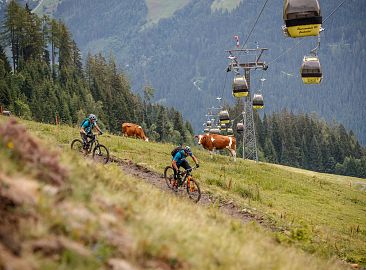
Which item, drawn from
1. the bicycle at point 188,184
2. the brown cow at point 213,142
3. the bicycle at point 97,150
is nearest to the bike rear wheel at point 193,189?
the bicycle at point 188,184

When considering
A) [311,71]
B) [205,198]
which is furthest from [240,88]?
[205,198]

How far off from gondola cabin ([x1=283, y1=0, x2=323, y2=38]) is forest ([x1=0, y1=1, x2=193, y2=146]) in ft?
200

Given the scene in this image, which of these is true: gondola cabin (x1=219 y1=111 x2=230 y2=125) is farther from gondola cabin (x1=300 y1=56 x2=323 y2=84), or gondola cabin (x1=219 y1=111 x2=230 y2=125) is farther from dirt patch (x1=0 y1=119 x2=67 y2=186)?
dirt patch (x1=0 y1=119 x2=67 y2=186)

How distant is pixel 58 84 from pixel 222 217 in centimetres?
9128

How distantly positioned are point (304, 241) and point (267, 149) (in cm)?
13002

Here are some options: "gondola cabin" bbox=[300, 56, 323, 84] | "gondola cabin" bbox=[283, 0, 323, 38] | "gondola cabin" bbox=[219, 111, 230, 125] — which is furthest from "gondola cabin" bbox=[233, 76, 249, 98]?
"gondola cabin" bbox=[219, 111, 230, 125]

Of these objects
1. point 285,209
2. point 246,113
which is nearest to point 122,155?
point 285,209

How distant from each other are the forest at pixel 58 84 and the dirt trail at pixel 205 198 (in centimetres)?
5174

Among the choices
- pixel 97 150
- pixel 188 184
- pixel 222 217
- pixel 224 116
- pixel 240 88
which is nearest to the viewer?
pixel 222 217

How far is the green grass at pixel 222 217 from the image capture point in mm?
7074

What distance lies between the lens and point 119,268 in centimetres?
584

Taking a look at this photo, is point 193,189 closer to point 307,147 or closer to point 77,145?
point 77,145

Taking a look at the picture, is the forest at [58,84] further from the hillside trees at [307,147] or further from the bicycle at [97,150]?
the bicycle at [97,150]

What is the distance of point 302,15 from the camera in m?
16.4
